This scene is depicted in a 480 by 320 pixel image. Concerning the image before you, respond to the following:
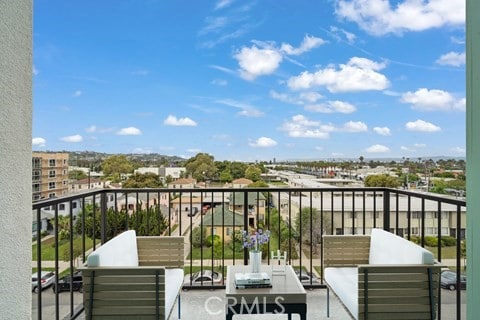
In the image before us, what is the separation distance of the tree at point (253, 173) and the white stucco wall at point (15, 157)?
10.3ft

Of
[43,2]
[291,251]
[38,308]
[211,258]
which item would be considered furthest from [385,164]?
[43,2]

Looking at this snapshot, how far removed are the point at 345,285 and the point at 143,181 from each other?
2.45 metres

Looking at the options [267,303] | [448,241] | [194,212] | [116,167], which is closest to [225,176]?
[194,212]

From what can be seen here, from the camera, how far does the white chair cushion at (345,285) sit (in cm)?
245

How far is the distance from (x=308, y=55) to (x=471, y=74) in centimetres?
664

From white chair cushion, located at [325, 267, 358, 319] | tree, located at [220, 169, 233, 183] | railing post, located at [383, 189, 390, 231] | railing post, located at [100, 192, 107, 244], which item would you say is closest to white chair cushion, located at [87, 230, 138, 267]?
railing post, located at [100, 192, 107, 244]

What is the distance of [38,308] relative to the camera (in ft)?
7.63

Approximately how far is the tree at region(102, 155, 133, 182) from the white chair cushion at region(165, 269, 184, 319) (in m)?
1.55

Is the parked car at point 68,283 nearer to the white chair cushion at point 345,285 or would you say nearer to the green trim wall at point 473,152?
the white chair cushion at point 345,285

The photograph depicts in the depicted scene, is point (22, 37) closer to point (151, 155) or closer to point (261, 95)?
point (151, 155)

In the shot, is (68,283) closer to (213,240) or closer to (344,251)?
(213,240)

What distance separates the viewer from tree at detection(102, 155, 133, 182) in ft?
14.0

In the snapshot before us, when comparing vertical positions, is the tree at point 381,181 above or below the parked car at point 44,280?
above

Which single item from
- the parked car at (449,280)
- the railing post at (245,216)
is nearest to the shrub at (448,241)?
the parked car at (449,280)
